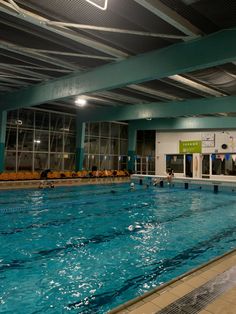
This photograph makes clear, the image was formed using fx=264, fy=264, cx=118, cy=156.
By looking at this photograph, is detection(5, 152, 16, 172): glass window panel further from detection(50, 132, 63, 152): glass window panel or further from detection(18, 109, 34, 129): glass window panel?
detection(50, 132, 63, 152): glass window panel

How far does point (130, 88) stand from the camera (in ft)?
36.2

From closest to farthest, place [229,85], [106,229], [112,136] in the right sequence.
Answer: [106,229] → [229,85] → [112,136]

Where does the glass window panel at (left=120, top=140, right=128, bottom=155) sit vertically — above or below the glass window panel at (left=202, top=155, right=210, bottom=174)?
above

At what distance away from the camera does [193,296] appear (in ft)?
9.02

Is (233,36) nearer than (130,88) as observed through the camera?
Yes

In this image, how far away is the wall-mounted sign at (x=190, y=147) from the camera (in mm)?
20781

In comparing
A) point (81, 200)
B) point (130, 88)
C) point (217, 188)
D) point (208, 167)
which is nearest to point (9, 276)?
point (81, 200)

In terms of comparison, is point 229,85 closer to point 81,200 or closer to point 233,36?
point 233,36

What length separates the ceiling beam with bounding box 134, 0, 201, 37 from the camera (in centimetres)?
450

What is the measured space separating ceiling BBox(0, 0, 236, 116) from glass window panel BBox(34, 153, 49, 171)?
9.61 m

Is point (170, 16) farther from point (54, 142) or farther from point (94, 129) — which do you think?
point (94, 129)

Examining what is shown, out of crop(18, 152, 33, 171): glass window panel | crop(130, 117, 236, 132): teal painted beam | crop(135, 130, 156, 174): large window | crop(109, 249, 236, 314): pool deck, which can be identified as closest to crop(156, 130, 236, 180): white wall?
crop(135, 130, 156, 174): large window

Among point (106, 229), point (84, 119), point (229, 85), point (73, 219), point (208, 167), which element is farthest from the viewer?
point (208, 167)

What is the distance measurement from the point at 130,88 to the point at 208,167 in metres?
12.2
